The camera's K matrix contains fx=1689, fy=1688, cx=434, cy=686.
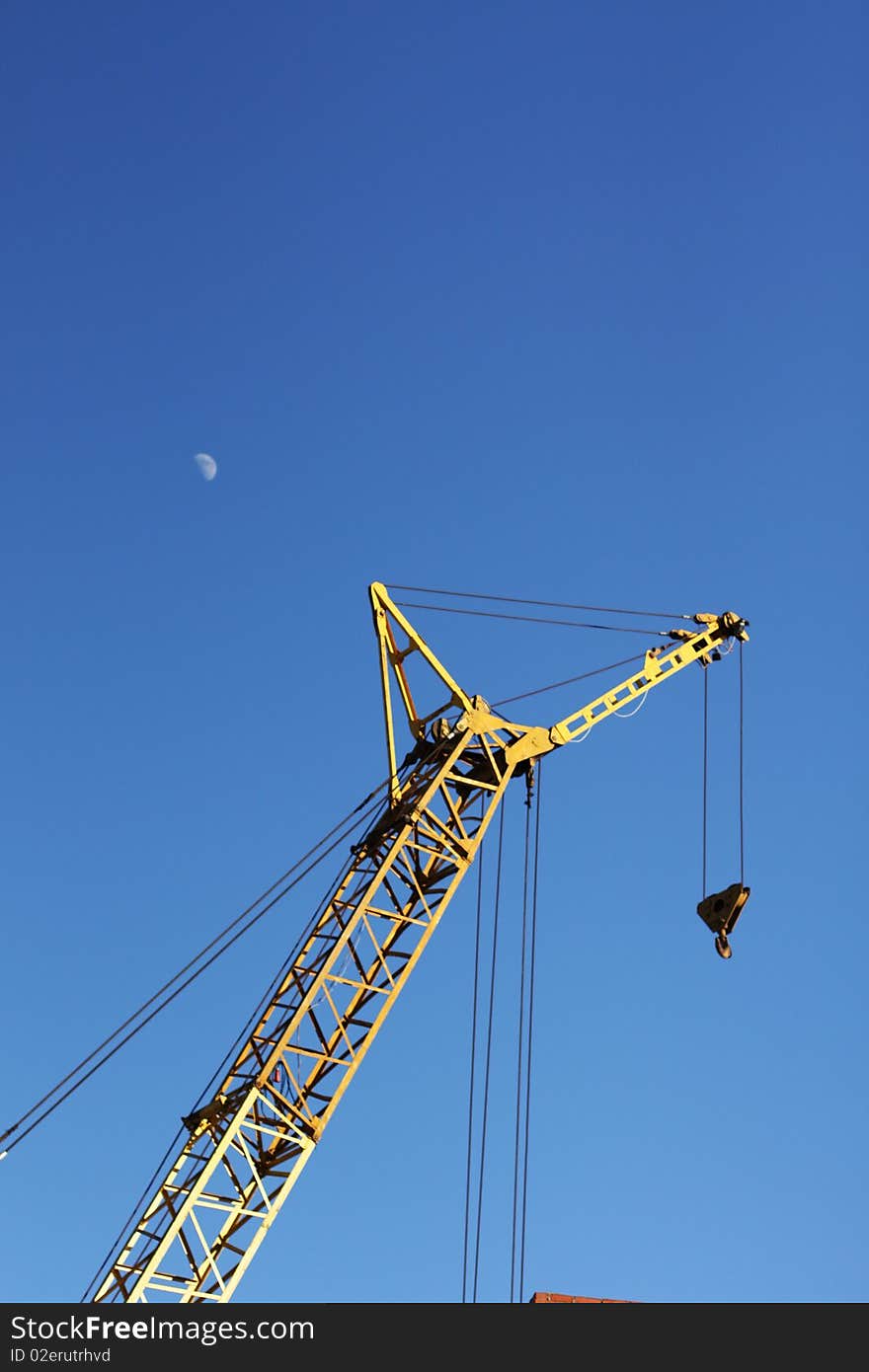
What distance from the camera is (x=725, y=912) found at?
43.6 m

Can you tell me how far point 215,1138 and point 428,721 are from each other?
38.3 feet

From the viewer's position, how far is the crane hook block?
43312 mm

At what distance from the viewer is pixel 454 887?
138 feet

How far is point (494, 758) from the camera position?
143ft

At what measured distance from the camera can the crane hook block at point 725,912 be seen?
43312mm
